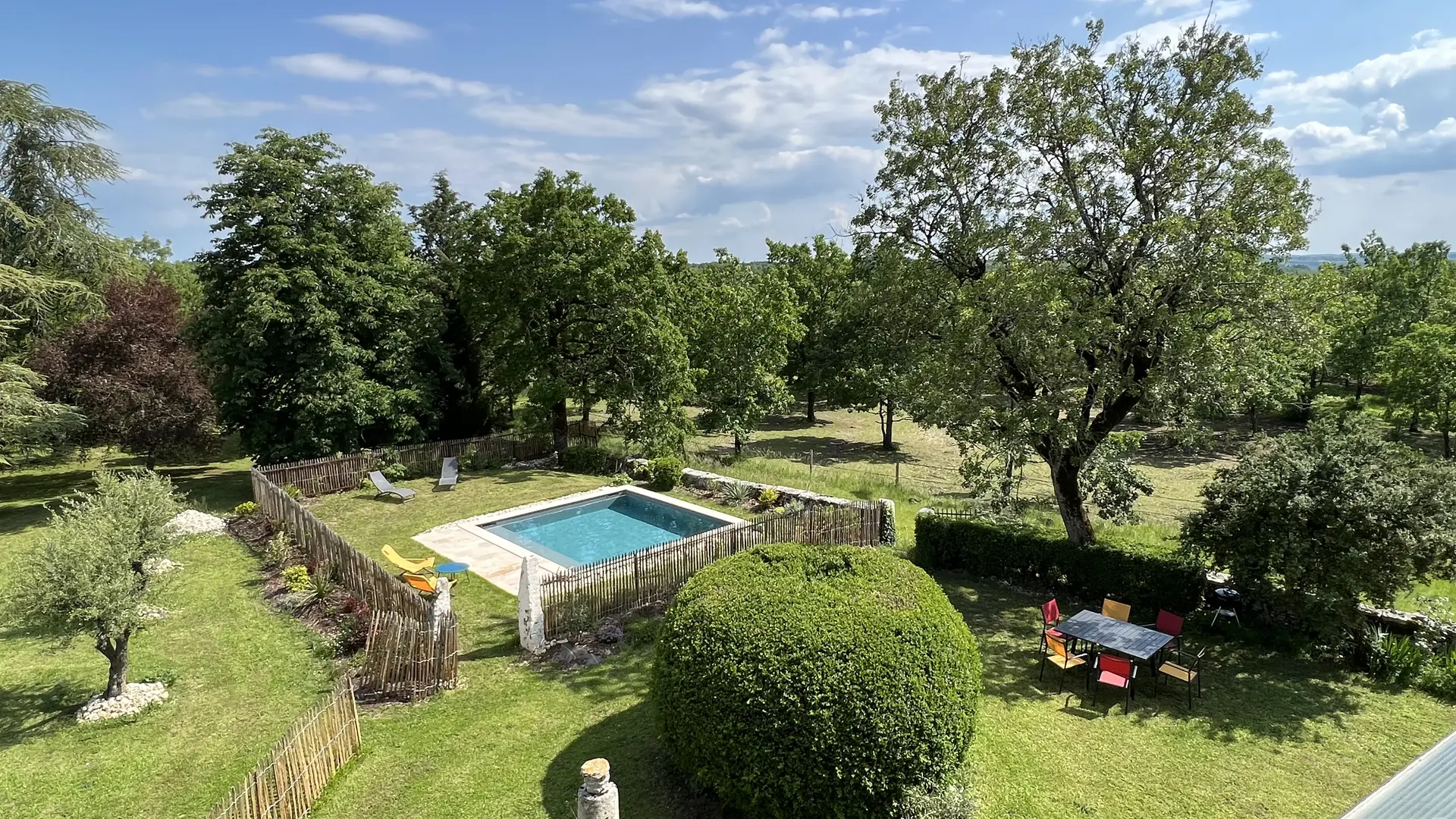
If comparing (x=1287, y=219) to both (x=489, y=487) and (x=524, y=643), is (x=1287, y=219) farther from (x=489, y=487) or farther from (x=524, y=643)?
(x=489, y=487)

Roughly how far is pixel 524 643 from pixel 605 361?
1522 cm

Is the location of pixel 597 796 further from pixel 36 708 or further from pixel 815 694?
pixel 36 708

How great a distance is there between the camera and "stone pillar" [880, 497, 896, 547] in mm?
16109

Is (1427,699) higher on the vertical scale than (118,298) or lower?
lower

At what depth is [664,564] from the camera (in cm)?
1270

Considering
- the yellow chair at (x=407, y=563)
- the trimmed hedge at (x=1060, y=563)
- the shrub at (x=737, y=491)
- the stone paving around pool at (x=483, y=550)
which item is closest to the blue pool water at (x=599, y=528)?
the stone paving around pool at (x=483, y=550)

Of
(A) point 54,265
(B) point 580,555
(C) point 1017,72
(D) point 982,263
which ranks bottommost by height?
(B) point 580,555

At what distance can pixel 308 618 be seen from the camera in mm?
12086

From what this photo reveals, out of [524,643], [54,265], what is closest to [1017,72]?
[524,643]

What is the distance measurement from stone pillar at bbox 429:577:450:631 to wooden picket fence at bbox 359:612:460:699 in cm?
5

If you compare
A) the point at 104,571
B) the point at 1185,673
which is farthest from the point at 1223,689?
the point at 104,571

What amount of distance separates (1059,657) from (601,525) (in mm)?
12695

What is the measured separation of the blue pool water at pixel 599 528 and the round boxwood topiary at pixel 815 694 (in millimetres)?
9364

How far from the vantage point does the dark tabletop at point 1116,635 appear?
941 cm
